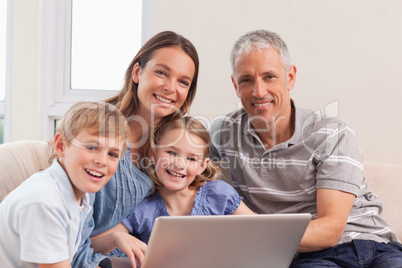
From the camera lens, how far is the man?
1681 millimetres

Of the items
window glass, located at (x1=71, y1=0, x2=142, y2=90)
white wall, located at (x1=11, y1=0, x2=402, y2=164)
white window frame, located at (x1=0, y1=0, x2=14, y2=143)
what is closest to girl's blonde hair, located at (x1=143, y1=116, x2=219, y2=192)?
white wall, located at (x1=11, y1=0, x2=402, y2=164)

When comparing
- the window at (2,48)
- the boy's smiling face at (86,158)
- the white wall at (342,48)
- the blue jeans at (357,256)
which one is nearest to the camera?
the boy's smiling face at (86,158)

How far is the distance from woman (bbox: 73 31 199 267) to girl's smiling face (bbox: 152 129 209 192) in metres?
0.06

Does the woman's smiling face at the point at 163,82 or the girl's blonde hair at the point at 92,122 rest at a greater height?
the woman's smiling face at the point at 163,82

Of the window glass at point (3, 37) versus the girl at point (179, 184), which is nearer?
the girl at point (179, 184)

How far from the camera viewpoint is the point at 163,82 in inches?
68.6

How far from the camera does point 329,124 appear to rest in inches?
72.9

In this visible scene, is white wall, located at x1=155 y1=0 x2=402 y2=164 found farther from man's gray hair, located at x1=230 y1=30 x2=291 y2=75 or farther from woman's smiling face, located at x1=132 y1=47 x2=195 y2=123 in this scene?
woman's smiling face, located at x1=132 y1=47 x2=195 y2=123

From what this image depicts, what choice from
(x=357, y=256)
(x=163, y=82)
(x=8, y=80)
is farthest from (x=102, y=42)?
(x=357, y=256)

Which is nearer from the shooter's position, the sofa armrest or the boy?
the boy

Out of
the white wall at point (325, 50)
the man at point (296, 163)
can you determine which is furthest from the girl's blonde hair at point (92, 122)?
the white wall at point (325, 50)

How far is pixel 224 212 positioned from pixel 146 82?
529mm

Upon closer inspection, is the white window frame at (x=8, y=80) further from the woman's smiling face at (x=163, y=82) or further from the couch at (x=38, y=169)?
the woman's smiling face at (x=163, y=82)

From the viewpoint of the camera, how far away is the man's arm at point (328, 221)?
1.64 meters
